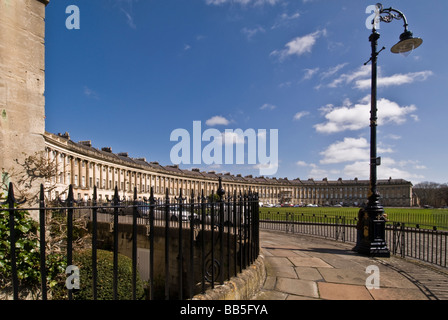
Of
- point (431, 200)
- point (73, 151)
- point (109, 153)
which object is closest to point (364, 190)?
point (431, 200)

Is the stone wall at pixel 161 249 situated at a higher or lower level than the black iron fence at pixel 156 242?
lower

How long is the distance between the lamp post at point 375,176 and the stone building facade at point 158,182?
11.5 ft

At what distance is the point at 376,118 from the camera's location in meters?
7.05

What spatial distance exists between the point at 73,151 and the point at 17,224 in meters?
45.3

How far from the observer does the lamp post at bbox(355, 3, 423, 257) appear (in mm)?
6625

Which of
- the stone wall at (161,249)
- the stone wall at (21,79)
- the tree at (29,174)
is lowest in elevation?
the stone wall at (161,249)

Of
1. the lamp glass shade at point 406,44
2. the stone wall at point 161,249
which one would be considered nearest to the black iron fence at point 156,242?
the stone wall at point 161,249

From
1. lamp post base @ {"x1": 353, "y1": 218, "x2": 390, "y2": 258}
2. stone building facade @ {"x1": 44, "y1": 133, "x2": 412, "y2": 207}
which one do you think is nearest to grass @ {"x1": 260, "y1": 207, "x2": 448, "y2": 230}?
lamp post base @ {"x1": 353, "y1": 218, "x2": 390, "y2": 258}

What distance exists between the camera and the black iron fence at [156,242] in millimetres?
1995

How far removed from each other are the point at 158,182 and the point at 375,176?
66.1 meters

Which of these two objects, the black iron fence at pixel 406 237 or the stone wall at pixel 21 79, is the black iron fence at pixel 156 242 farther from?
the black iron fence at pixel 406 237
